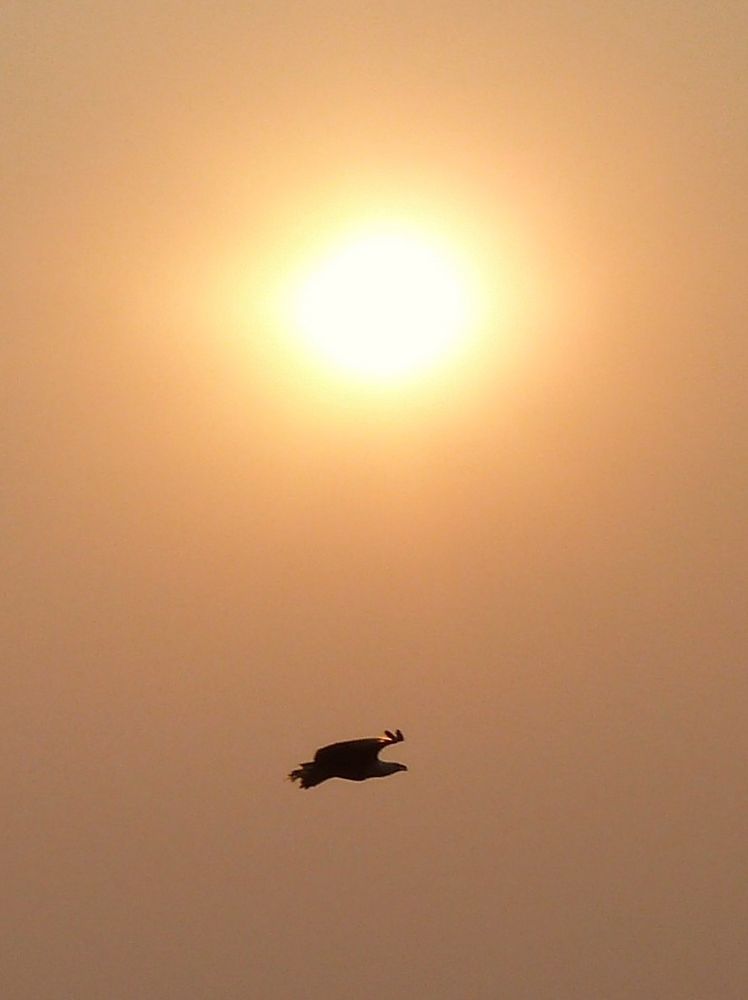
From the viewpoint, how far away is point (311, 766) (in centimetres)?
738

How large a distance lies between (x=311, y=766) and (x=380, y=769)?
0.46 metres

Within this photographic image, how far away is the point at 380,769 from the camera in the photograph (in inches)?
294

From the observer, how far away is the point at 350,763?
7438mm

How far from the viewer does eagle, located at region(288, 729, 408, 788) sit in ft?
24.0

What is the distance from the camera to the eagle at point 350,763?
7.31 m
